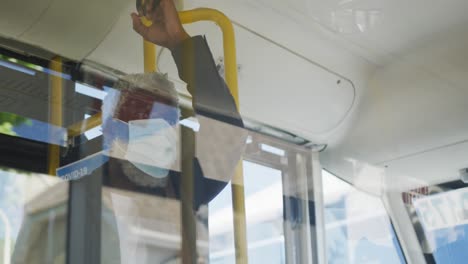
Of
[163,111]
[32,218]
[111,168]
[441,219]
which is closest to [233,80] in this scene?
[163,111]

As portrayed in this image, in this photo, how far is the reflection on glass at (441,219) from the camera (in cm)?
271

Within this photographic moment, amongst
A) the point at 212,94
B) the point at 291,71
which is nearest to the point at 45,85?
the point at 212,94

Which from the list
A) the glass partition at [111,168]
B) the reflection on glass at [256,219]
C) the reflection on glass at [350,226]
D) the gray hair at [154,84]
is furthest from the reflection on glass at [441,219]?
the gray hair at [154,84]

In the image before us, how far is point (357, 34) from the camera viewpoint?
2.14 meters

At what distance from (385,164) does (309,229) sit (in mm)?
464

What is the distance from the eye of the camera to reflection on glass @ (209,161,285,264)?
1753mm

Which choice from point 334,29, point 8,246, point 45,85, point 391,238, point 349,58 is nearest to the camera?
point 8,246

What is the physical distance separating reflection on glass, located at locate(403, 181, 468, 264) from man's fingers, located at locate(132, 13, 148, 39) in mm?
1716

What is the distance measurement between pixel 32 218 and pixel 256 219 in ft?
3.02

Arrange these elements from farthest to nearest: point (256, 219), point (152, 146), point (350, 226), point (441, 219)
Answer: point (441, 219)
point (350, 226)
point (256, 219)
point (152, 146)

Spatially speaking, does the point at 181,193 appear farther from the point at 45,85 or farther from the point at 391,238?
the point at 391,238

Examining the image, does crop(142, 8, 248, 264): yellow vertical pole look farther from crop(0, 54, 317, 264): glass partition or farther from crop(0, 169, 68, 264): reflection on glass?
crop(0, 169, 68, 264): reflection on glass

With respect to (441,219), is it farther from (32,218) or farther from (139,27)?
(32,218)

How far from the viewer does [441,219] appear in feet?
9.27
